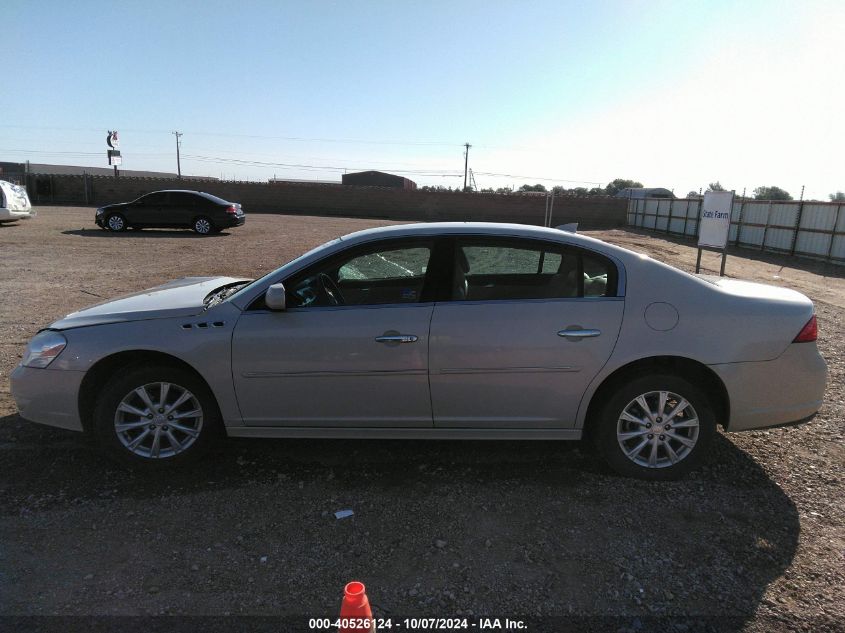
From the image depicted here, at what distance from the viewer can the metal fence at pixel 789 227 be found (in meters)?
18.5

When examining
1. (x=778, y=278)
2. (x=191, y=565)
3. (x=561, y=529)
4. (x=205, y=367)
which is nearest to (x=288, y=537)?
(x=191, y=565)

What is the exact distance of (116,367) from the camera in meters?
3.69

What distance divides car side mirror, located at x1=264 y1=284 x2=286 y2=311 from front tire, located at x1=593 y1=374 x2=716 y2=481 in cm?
209

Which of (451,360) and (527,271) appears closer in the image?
(451,360)

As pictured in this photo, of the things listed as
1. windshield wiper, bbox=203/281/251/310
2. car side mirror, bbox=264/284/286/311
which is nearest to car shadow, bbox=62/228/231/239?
windshield wiper, bbox=203/281/251/310

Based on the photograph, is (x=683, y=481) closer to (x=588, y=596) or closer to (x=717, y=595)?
(x=717, y=595)

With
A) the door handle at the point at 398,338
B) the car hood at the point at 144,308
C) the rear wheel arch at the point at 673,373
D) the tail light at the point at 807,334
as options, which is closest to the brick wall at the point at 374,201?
the car hood at the point at 144,308

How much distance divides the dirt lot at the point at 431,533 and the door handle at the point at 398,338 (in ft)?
3.04

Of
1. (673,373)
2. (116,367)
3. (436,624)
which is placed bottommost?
(436,624)

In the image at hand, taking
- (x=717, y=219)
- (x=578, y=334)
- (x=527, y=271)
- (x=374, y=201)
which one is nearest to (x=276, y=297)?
(x=527, y=271)

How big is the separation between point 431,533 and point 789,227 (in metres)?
22.4

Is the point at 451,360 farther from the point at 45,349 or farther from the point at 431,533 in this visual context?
the point at 45,349

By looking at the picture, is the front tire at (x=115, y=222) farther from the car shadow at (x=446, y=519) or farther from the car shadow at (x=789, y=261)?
the car shadow at (x=789, y=261)

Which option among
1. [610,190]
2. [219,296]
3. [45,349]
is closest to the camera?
[45,349]
